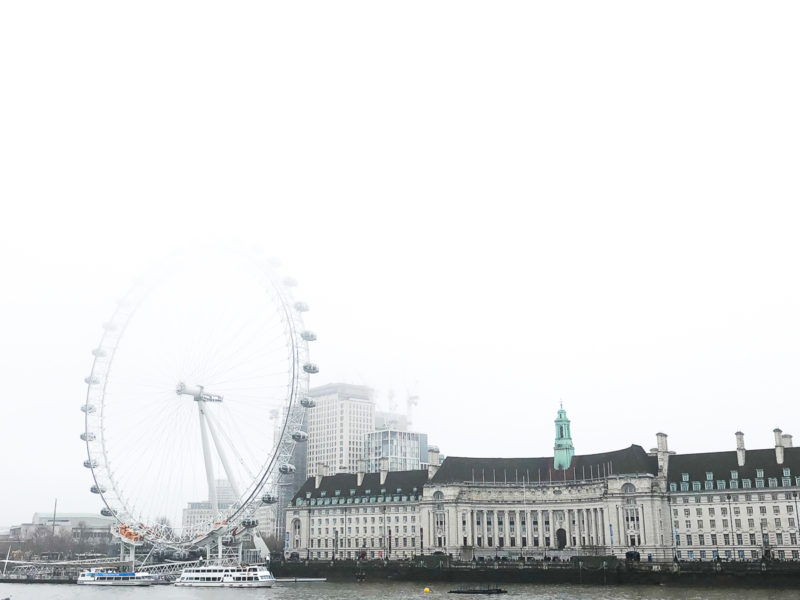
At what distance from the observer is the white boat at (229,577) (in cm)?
10238

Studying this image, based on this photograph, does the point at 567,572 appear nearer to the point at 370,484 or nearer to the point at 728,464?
the point at 728,464

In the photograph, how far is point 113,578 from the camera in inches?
4540

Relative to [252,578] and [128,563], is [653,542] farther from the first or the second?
[128,563]

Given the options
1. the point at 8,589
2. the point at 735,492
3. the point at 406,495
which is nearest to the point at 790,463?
the point at 735,492

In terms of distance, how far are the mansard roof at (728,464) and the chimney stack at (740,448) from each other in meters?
0.54

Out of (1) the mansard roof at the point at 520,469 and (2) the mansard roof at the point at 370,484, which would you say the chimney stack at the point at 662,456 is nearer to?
(1) the mansard roof at the point at 520,469

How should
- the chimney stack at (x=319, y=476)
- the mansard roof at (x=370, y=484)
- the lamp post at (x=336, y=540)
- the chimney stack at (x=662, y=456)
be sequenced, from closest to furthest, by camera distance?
the chimney stack at (x=662, y=456)
the mansard roof at (x=370, y=484)
the lamp post at (x=336, y=540)
the chimney stack at (x=319, y=476)

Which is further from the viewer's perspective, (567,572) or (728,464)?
(728,464)

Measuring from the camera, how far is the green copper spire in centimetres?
14112

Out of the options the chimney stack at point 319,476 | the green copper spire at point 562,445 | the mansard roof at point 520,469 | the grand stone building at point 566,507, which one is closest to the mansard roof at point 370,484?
the grand stone building at point 566,507

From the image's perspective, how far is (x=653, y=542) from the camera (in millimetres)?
121438

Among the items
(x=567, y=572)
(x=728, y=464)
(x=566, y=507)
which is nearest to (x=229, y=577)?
(x=567, y=572)

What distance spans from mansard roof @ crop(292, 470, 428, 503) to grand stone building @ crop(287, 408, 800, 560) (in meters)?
0.26

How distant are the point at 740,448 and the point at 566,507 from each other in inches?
1166
